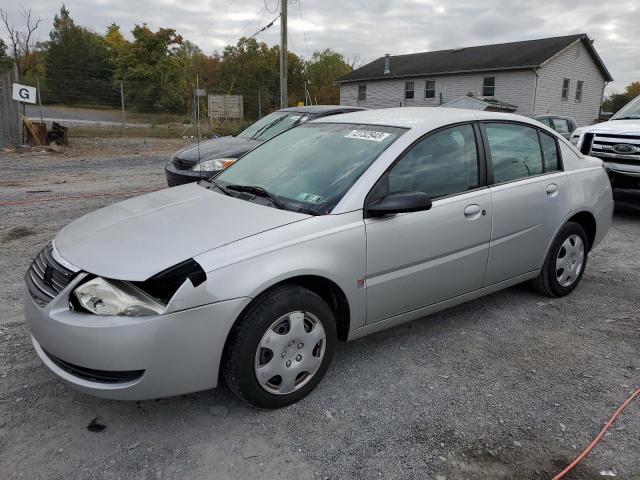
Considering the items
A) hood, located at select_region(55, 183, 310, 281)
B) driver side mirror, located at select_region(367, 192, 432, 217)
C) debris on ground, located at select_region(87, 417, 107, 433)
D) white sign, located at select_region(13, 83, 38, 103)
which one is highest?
white sign, located at select_region(13, 83, 38, 103)

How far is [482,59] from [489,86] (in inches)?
81.4

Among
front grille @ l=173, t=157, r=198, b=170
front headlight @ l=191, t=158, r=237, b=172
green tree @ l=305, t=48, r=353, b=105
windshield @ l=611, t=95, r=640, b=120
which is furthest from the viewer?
green tree @ l=305, t=48, r=353, b=105

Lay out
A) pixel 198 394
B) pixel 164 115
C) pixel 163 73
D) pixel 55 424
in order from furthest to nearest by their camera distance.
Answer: pixel 163 73, pixel 164 115, pixel 198 394, pixel 55 424

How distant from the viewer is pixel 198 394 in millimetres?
3037

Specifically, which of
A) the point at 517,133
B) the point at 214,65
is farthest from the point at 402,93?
the point at 517,133

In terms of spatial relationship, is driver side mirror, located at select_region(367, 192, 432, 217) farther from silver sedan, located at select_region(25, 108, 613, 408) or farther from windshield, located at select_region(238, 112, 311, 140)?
windshield, located at select_region(238, 112, 311, 140)

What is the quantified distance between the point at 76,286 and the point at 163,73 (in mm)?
38850

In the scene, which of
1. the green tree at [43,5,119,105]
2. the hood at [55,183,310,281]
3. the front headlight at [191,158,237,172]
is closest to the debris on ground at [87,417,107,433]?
the hood at [55,183,310,281]

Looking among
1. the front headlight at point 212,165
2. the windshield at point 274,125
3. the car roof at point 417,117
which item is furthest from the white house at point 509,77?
the car roof at point 417,117

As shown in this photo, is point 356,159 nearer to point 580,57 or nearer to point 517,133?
point 517,133

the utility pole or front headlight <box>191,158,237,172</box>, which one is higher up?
the utility pole

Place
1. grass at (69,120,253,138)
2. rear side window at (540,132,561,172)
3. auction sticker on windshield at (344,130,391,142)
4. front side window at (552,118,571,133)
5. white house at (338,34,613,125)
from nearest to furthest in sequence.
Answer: auction sticker on windshield at (344,130,391,142) → rear side window at (540,132,561,172) → front side window at (552,118,571,133) → grass at (69,120,253,138) → white house at (338,34,613,125)

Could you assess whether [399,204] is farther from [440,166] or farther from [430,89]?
[430,89]

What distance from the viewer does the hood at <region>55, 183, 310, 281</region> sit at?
2.57 meters
